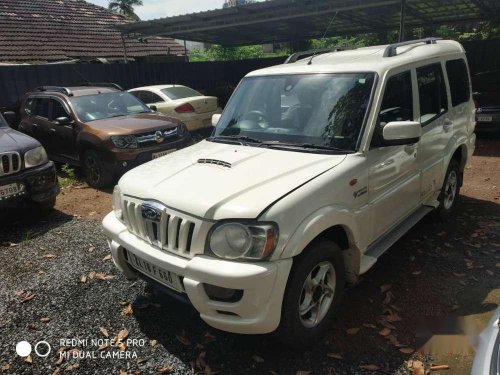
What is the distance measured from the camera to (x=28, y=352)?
9.69ft

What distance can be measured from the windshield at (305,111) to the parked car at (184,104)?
21.1ft

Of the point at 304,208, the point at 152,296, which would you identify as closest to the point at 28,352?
the point at 152,296

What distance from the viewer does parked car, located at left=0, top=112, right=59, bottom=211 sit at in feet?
16.3

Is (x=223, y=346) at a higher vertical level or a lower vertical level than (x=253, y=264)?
lower

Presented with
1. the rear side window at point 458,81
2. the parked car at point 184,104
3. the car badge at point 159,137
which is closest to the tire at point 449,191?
the rear side window at point 458,81

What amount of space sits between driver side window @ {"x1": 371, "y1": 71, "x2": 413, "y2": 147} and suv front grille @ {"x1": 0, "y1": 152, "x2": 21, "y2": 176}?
440 cm

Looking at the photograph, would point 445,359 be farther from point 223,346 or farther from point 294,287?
Answer: point 223,346

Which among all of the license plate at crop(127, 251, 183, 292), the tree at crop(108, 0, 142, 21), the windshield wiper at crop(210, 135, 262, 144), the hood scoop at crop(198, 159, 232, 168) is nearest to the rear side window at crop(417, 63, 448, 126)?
the windshield wiper at crop(210, 135, 262, 144)

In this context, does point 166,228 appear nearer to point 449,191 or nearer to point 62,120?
point 449,191

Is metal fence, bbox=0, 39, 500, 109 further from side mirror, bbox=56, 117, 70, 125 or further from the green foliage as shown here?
the green foliage

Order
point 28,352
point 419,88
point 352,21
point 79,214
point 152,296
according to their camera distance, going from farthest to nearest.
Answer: point 352,21
point 79,214
point 419,88
point 152,296
point 28,352

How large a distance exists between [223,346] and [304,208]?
1.20m

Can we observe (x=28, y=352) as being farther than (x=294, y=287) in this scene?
Yes

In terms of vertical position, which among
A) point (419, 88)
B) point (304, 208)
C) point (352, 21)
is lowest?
point (304, 208)
